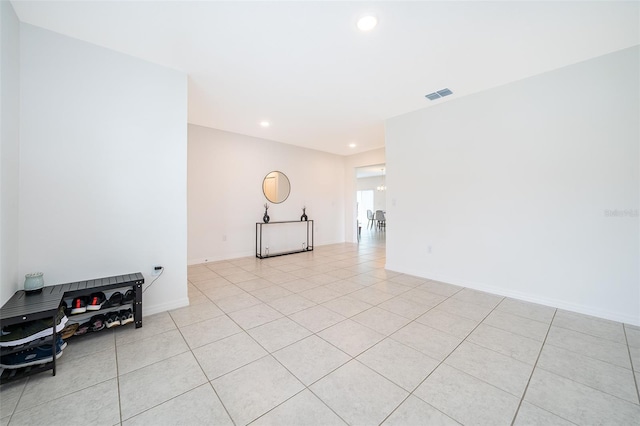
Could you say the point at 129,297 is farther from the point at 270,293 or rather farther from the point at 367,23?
the point at 367,23

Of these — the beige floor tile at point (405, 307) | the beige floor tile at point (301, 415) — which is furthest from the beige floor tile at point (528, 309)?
the beige floor tile at point (301, 415)

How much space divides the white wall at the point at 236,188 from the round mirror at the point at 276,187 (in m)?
0.10

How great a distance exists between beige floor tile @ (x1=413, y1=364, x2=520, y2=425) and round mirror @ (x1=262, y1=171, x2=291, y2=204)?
471 cm

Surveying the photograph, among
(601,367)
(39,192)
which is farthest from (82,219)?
(601,367)

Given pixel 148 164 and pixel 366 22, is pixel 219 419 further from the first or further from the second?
pixel 366 22

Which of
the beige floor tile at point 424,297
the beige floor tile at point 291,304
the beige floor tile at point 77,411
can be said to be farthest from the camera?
the beige floor tile at point 424,297

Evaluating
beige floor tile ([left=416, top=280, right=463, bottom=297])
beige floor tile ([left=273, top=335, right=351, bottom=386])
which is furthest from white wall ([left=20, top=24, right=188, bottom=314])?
beige floor tile ([left=416, top=280, right=463, bottom=297])

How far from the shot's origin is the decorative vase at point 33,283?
1835mm

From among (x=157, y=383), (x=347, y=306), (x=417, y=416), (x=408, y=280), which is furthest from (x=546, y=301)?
(x=157, y=383)

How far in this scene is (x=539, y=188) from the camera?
2.78m

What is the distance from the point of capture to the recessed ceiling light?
1938mm

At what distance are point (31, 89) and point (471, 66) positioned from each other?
410cm

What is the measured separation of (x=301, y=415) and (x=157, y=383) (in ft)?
3.18

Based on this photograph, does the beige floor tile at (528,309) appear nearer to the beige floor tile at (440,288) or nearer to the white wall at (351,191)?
the beige floor tile at (440,288)
